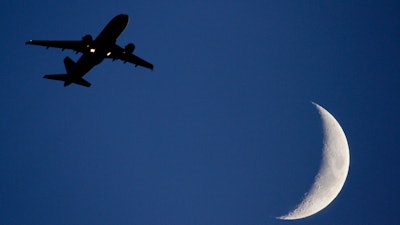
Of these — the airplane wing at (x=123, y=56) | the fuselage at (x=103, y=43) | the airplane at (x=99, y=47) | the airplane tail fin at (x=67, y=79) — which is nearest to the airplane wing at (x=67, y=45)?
the airplane at (x=99, y=47)

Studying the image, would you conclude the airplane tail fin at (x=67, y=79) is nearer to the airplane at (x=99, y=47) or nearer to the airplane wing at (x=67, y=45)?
the airplane at (x=99, y=47)

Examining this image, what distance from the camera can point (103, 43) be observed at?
269 ft

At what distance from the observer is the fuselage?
3155 inches

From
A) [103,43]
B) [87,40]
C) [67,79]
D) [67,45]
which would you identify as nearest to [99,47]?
[103,43]

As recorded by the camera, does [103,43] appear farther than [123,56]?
No

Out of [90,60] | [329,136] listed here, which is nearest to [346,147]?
[329,136]

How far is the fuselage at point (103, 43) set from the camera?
8012 centimetres

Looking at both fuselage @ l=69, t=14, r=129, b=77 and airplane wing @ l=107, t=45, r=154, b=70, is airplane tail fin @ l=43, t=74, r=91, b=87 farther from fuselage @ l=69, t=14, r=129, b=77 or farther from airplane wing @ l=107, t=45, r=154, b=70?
airplane wing @ l=107, t=45, r=154, b=70

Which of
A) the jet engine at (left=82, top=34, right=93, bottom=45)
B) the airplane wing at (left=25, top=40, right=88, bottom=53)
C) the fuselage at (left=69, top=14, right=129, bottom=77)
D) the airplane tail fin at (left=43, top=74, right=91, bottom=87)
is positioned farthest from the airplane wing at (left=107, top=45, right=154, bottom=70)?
the airplane tail fin at (left=43, top=74, right=91, bottom=87)

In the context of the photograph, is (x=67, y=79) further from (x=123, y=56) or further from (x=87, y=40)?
(x=87, y=40)

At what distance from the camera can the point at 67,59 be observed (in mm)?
104062

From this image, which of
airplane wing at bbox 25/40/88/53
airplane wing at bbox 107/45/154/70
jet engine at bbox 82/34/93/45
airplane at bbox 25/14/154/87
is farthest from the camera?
airplane wing at bbox 107/45/154/70

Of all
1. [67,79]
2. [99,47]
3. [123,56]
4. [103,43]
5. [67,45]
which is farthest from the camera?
[67,79]

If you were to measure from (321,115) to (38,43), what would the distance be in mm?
44086
